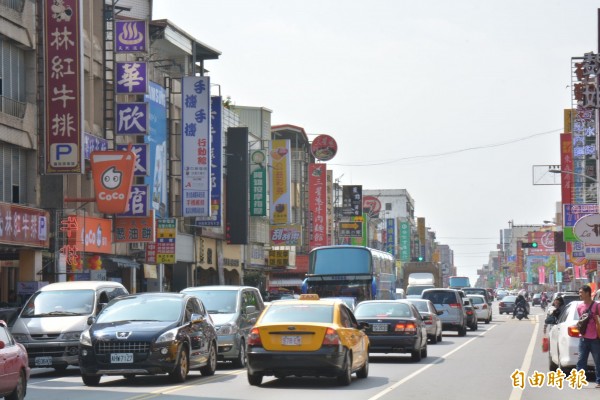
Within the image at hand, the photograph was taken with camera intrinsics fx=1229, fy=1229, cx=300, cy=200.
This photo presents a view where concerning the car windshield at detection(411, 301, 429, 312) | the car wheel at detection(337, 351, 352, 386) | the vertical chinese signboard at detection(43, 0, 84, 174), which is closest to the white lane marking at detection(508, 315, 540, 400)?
the car wheel at detection(337, 351, 352, 386)

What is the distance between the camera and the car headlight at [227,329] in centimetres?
2598

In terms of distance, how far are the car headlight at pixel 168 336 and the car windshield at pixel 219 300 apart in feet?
18.1

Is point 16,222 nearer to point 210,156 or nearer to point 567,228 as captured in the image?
point 210,156

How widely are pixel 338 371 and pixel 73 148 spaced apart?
2229 centimetres

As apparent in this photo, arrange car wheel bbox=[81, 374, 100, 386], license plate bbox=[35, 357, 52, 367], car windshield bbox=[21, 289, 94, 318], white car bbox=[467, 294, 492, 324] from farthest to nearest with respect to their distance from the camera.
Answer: white car bbox=[467, 294, 492, 324], car windshield bbox=[21, 289, 94, 318], license plate bbox=[35, 357, 52, 367], car wheel bbox=[81, 374, 100, 386]

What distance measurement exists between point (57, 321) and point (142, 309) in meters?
3.74

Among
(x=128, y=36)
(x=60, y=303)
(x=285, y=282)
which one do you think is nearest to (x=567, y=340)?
(x=60, y=303)

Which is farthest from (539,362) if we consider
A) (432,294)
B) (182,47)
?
(182,47)

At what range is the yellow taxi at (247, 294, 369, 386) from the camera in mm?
20375

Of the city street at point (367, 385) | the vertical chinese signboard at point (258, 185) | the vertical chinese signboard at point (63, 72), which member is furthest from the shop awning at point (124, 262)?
the vertical chinese signboard at point (258, 185)

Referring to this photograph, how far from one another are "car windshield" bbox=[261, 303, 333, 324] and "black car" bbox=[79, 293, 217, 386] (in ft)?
5.38

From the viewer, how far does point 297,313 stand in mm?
21250

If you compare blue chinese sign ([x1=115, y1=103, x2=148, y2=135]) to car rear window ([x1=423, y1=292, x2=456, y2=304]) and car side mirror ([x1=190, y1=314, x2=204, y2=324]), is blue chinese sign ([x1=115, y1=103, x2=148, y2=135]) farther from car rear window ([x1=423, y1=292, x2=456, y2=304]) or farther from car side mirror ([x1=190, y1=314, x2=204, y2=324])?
car side mirror ([x1=190, y1=314, x2=204, y2=324])

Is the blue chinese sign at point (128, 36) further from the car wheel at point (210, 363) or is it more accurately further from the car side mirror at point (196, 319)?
the car side mirror at point (196, 319)
